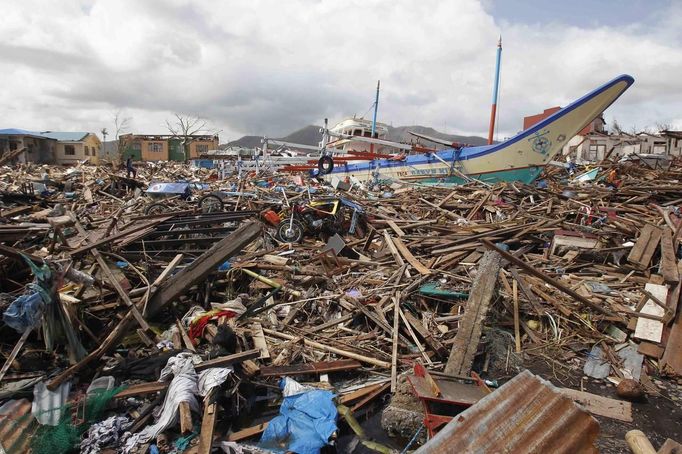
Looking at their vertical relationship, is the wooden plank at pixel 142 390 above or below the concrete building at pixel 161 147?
below

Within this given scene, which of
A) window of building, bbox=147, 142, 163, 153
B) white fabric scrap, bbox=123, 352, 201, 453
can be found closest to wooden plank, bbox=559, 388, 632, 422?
white fabric scrap, bbox=123, 352, 201, 453

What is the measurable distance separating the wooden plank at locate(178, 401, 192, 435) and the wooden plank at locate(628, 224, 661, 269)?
6.86 meters

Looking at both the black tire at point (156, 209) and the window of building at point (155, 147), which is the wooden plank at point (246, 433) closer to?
the black tire at point (156, 209)

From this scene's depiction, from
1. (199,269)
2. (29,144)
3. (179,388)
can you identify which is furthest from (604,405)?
(29,144)

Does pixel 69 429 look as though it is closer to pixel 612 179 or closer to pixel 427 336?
pixel 427 336

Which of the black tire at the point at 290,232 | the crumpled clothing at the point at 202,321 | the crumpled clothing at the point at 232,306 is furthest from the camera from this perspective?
the black tire at the point at 290,232

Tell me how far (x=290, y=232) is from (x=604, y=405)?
6.41 meters

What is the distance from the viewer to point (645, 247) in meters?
6.48

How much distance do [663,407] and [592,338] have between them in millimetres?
1188

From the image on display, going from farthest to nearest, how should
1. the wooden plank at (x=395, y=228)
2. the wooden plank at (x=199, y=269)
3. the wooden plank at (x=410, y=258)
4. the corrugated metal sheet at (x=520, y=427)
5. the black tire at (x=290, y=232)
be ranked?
1. the black tire at (x=290, y=232)
2. the wooden plank at (x=395, y=228)
3. the wooden plank at (x=410, y=258)
4. the wooden plank at (x=199, y=269)
5. the corrugated metal sheet at (x=520, y=427)

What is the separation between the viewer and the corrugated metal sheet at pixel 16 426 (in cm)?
324

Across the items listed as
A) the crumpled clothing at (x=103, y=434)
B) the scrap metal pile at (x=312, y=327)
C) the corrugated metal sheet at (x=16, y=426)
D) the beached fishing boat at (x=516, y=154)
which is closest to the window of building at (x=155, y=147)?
the beached fishing boat at (x=516, y=154)

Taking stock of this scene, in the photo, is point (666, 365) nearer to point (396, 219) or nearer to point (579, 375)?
point (579, 375)

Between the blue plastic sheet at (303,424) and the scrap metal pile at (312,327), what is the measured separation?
18 millimetres
